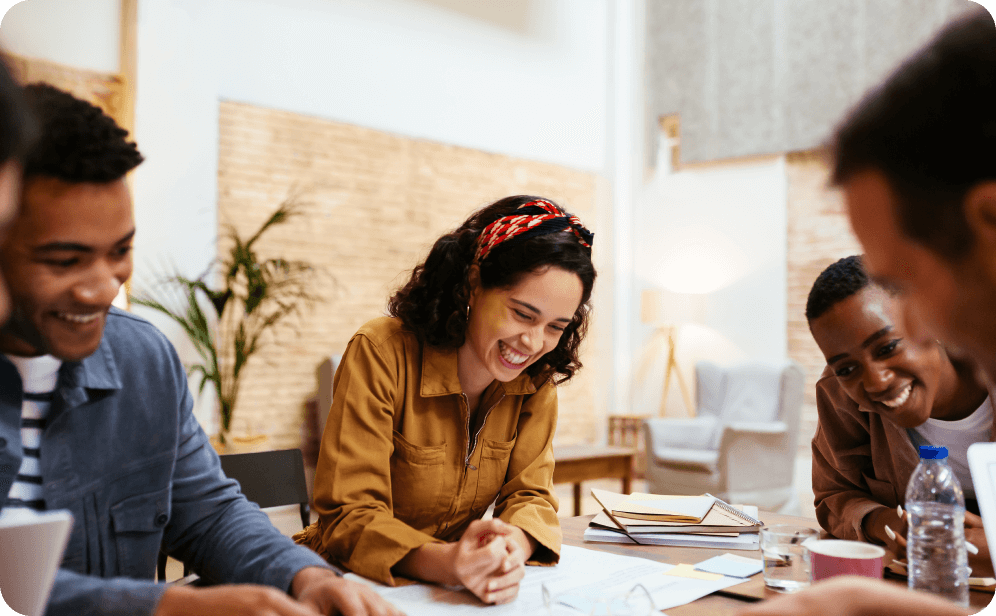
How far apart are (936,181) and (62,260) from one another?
74cm

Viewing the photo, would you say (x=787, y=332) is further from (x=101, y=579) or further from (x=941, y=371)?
(x=101, y=579)

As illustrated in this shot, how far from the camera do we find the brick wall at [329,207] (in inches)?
190

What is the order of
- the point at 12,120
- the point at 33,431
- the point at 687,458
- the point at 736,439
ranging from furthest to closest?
the point at 687,458 < the point at 736,439 < the point at 33,431 < the point at 12,120

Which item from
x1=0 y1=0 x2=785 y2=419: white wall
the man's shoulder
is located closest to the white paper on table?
the man's shoulder

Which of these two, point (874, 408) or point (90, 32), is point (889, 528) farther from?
point (90, 32)

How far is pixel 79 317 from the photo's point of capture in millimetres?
728

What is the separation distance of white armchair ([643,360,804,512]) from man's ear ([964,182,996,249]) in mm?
4318

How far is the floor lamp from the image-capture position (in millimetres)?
6238

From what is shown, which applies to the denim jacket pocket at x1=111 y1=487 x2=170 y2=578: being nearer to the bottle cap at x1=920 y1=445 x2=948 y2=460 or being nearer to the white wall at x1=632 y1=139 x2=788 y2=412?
the bottle cap at x1=920 y1=445 x2=948 y2=460

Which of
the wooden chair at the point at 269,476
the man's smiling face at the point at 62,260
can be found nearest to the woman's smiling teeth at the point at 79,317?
the man's smiling face at the point at 62,260

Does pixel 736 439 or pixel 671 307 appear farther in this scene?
pixel 671 307

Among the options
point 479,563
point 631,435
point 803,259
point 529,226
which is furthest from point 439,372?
→ point 631,435

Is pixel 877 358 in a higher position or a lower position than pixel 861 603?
higher

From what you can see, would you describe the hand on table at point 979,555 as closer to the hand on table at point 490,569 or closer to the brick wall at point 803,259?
the hand on table at point 490,569
